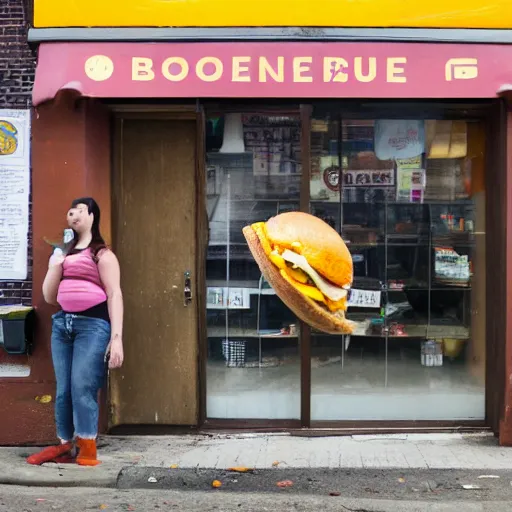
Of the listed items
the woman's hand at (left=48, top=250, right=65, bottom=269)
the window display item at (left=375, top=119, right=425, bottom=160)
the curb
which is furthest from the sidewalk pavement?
the window display item at (left=375, top=119, right=425, bottom=160)

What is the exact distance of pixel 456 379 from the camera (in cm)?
A: 660

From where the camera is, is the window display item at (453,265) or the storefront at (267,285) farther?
the window display item at (453,265)

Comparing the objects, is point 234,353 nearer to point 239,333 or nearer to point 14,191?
point 239,333

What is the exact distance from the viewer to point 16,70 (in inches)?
244

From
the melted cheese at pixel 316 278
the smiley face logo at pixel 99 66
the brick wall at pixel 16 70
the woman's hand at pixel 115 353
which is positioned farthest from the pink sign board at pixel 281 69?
the melted cheese at pixel 316 278

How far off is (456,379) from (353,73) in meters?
2.77

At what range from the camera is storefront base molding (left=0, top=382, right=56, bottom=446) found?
613cm

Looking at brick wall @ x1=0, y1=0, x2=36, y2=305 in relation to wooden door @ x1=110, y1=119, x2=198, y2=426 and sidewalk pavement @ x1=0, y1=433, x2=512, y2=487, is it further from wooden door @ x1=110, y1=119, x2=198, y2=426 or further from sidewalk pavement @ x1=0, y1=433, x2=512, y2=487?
sidewalk pavement @ x1=0, y1=433, x2=512, y2=487

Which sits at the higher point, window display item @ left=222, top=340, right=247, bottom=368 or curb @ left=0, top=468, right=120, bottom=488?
window display item @ left=222, top=340, right=247, bottom=368

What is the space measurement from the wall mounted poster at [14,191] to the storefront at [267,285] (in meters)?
0.57

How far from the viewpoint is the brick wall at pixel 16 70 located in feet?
20.3

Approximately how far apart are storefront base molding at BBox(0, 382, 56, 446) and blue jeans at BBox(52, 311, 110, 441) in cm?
46
